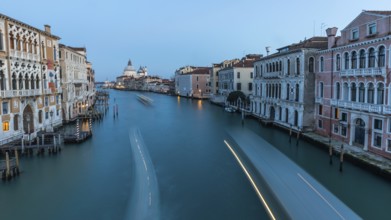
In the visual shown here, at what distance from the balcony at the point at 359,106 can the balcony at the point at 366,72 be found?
1.70 meters

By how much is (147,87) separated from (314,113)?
12207 cm

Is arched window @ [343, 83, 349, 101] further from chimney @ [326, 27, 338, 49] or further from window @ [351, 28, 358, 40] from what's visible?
chimney @ [326, 27, 338, 49]

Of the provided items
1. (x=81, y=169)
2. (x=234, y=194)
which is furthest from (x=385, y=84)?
(x=81, y=169)

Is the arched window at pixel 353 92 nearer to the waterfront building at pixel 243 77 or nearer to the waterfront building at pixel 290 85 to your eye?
the waterfront building at pixel 290 85

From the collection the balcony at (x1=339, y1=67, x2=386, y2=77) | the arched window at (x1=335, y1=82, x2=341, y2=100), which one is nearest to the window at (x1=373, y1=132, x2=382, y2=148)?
the balcony at (x1=339, y1=67, x2=386, y2=77)

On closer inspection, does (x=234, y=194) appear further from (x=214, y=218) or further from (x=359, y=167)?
(x=359, y=167)

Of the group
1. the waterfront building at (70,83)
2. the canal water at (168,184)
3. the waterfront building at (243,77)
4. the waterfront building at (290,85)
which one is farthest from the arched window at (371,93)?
the waterfront building at (243,77)

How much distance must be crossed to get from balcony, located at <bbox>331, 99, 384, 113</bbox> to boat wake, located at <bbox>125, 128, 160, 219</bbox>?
1224cm

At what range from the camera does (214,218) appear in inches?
417

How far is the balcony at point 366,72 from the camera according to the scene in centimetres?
1599

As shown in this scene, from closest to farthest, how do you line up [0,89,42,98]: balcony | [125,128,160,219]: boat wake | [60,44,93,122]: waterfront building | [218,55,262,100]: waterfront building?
[125,128,160,219]: boat wake < [0,89,42,98]: balcony < [60,44,93,122]: waterfront building < [218,55,262,100]: waterfront building

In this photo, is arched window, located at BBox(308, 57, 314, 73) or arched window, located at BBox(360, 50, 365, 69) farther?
arched window, located at BBox(308, 57, 314, 73)

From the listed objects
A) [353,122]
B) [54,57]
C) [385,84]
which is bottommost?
[353,122]

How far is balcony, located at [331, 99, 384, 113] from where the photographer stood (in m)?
16.2
